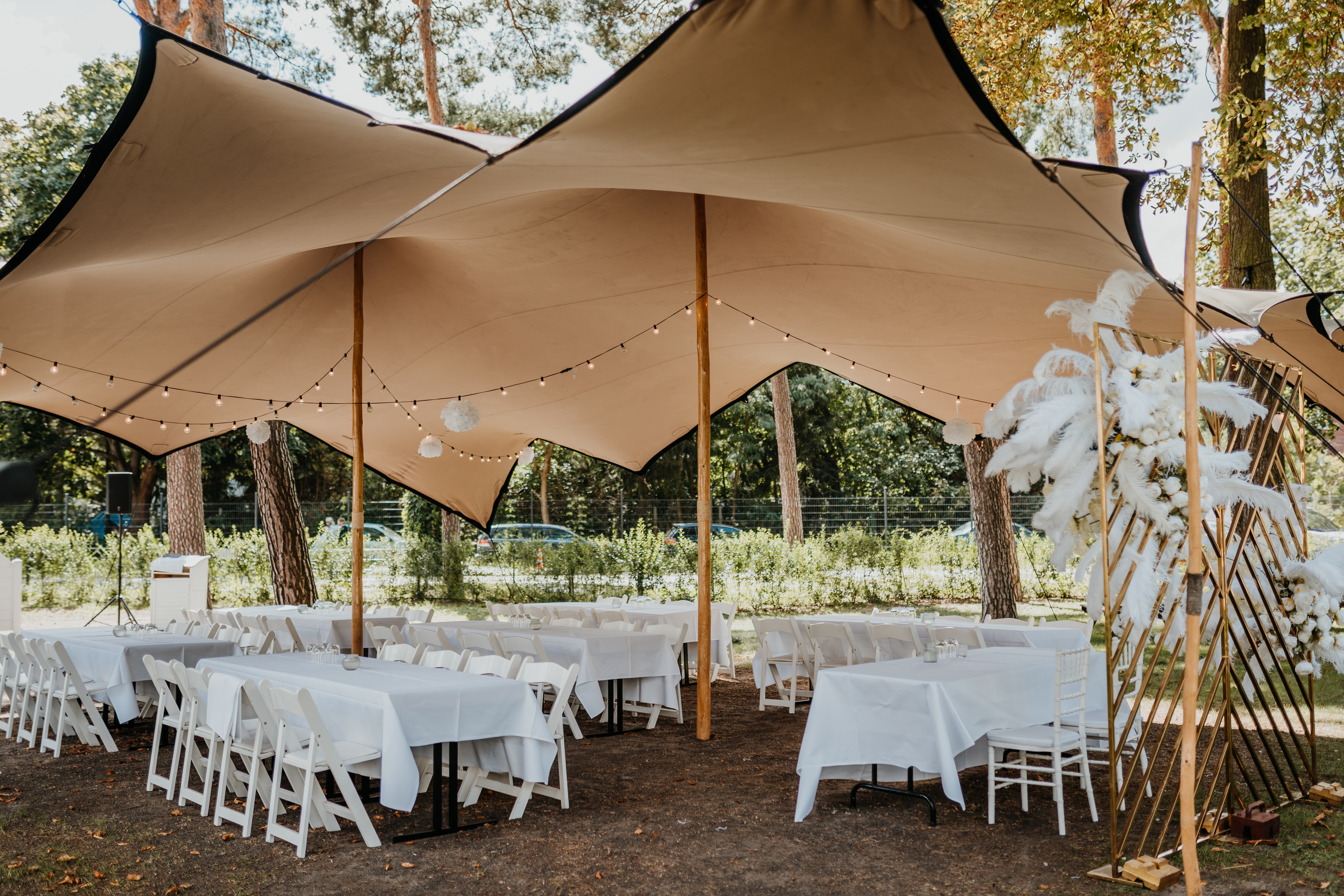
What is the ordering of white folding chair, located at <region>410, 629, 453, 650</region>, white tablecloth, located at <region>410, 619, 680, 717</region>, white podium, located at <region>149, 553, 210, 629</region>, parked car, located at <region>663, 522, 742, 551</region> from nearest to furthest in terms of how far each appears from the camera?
white tablecloth, located at <region>410, 619, 680, 717</region> < white folding chair, located at <region>410, 629, 453, 650</region> < white podium, located at <region>149, 553, 210, 629</region> < parked car, located at <region>663, 522, 742, 551</region>

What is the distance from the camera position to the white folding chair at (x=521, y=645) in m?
6.98

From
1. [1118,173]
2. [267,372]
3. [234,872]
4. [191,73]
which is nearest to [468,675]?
[234,872]

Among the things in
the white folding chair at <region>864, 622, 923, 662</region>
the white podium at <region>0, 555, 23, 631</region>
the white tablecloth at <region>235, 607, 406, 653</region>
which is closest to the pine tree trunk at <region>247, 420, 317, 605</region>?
the white tablecloth at <region>235, 607, 406, 653</region>

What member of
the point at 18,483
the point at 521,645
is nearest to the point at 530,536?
the point at 521,645

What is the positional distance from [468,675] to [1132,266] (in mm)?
3905

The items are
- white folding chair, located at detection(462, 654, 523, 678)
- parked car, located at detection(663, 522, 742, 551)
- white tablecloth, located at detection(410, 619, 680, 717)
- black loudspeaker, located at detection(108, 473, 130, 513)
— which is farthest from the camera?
parked car, located at detection(663, 522, 742, 551)

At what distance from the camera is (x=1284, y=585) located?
4.88 meters

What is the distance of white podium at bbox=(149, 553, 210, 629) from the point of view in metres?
12.2

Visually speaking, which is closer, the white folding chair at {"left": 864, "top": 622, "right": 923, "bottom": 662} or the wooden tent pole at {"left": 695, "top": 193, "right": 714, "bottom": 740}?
the wooden tent pole at {"left": 695, "top": 193, "right": 714, "bottom": 740}

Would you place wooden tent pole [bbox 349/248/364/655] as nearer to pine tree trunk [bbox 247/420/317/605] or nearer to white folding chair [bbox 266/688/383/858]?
white folding chair [bbox 266/688/383/858]

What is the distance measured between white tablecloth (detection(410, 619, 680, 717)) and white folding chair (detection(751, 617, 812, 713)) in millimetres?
969

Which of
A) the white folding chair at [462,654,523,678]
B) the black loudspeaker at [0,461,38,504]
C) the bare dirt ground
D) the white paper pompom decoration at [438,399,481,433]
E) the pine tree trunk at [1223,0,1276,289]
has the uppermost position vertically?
the pine tree trunk at [1223,0,1276,289]

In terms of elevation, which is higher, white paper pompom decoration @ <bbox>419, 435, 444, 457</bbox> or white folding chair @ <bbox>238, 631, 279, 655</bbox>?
white paper pompom decoration @ <bbox>419, 435, 444, 457</bbox>

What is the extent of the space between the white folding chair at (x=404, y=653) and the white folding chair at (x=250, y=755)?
1044 mm
